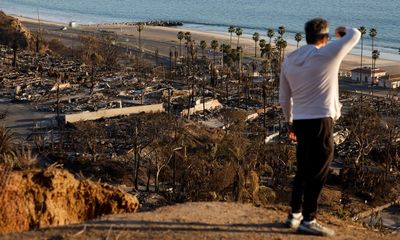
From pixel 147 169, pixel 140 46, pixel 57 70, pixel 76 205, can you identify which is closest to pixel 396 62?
pixel 140 46

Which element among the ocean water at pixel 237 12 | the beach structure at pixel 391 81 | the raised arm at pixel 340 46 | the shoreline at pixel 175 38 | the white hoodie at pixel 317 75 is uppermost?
the raised arm at pixel 340 46

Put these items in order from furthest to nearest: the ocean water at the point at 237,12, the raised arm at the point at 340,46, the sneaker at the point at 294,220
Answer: the ocean water at the point at 237,12, the sneaker at the point at 294,220, the raised arm at the point at 340,46

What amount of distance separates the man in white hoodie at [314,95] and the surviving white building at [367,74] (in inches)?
2191

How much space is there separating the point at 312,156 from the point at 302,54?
0.99m

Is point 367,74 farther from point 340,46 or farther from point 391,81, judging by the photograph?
point 340,46

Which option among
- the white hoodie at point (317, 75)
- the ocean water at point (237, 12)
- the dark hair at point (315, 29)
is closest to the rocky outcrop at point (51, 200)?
the white hoodie at point (317, 75)

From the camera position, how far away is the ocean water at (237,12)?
94.3 m

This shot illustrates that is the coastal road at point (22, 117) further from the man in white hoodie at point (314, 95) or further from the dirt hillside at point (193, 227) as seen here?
the man in white hoodie at point (314, 95)

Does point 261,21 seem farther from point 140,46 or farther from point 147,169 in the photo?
point 147,169

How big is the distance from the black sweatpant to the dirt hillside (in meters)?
0.40

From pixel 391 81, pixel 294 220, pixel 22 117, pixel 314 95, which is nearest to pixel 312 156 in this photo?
pixel 314 95

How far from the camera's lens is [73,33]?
86312 mm

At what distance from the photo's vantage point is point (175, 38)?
8800 centimetres

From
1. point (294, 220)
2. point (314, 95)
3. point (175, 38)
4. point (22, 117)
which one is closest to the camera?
point (314, 95)
